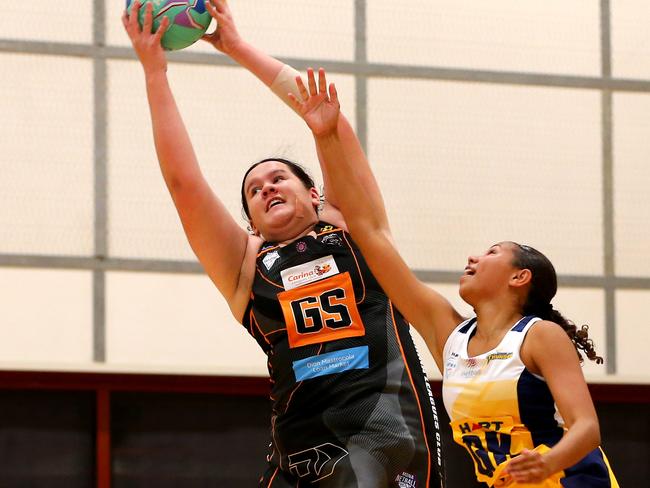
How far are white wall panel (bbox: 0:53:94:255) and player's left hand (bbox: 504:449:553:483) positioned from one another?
4101 millimetres

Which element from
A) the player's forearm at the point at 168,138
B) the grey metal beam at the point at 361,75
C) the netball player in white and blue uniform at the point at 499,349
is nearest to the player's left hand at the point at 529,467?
the netball player in white and blue uniform at the point at 499,349

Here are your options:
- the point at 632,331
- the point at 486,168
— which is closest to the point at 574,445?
the point at 486,168

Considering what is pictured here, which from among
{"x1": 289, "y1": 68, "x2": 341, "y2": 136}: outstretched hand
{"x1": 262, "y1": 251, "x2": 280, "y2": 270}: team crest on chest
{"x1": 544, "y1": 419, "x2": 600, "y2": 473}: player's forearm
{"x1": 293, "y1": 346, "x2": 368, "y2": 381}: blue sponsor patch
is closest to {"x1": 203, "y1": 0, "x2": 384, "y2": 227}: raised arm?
{"x1": 262, "y1": 251, "x2": 280, "y2": 270}: team crest on chest

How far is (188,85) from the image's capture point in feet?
21.2

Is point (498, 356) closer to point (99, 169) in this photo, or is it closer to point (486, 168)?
point (99, 169)

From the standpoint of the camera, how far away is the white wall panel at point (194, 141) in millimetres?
6301

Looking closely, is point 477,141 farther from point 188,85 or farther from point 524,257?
point 524,257

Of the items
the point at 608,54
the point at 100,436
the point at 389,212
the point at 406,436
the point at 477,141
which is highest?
the point at 608,54

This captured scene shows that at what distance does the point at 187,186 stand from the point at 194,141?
3.23 metres

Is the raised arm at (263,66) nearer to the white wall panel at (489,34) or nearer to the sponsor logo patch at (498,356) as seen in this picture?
the sponsor logo patch at (498,356)

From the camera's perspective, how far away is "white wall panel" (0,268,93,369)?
599 cm

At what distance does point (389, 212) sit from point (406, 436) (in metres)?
3.56

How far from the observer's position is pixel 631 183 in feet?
23.1

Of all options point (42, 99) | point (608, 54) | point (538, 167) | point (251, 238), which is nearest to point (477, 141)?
point (538, 167)
